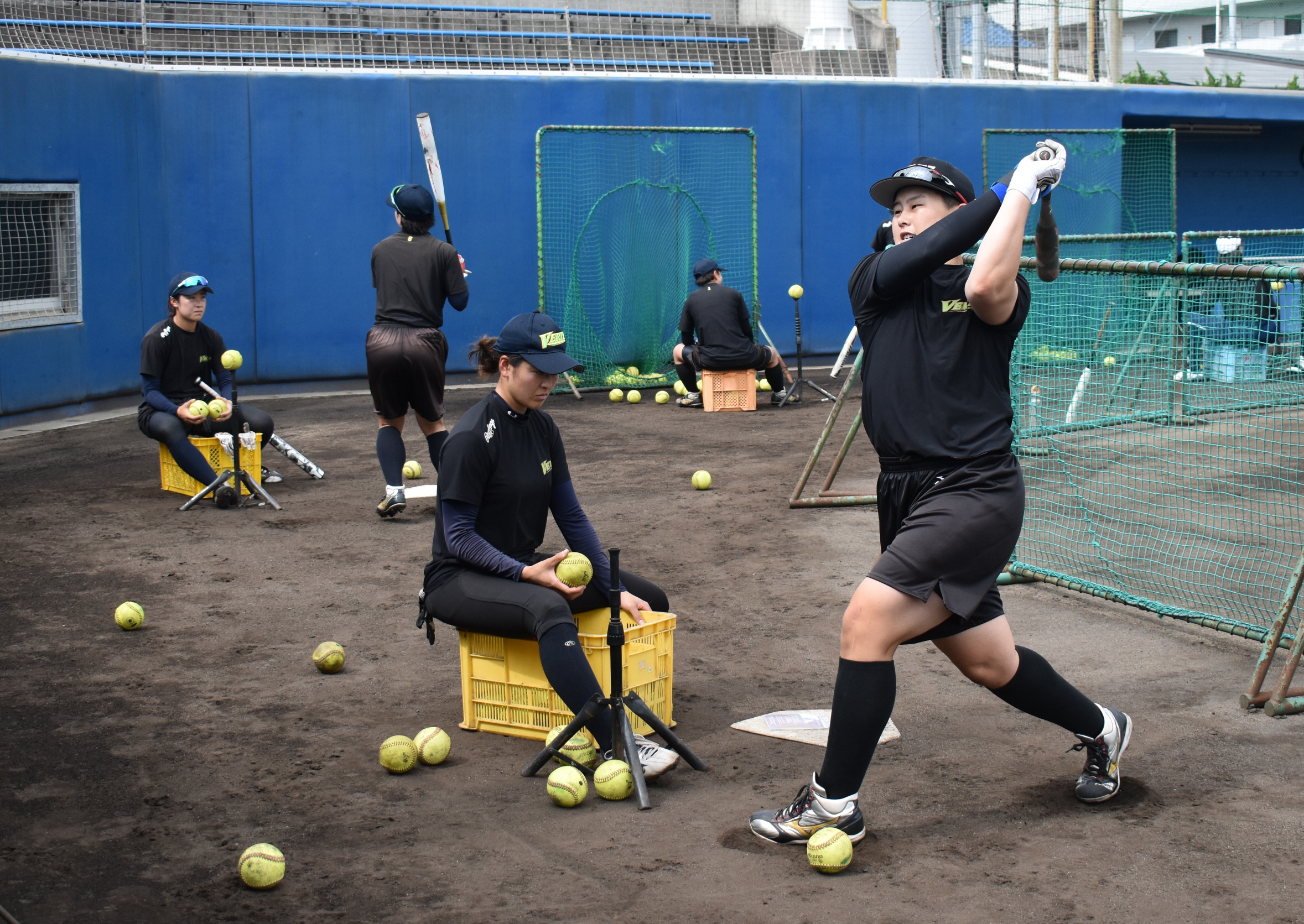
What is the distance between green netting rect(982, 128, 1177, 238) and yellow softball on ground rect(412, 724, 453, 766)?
1222cm

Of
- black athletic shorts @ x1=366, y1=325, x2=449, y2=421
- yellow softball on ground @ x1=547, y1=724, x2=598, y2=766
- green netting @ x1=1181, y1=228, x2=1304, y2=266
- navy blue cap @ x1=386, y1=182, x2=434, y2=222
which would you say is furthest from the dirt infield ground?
green netting @ x1=1181, y1=228, x2=1304, y2=266

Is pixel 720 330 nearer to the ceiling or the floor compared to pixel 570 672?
nearer to the ceiling

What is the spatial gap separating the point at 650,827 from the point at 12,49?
12669 millimetres

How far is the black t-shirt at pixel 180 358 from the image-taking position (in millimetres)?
9281

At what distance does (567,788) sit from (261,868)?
3.45 feet

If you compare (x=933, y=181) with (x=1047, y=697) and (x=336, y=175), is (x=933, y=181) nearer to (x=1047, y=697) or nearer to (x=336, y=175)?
(x=1047, y=697)

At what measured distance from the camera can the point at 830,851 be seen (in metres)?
3.84

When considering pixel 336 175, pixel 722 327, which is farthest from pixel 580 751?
pixel 336 175

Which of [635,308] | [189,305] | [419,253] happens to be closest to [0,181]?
[189,305]

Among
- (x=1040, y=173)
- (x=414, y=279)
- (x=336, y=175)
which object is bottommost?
(x=1040, y=173)

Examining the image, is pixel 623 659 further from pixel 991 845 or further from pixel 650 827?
pixel 991 845

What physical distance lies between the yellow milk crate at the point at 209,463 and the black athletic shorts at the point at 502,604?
495 centimetres

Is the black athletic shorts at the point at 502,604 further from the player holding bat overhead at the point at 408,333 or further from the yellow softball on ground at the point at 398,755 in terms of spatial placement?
the player holding bat overhead at the point at 408,333

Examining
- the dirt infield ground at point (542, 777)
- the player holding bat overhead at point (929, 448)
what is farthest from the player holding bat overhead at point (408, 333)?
the player holding bat overhead at point (929, 448)
